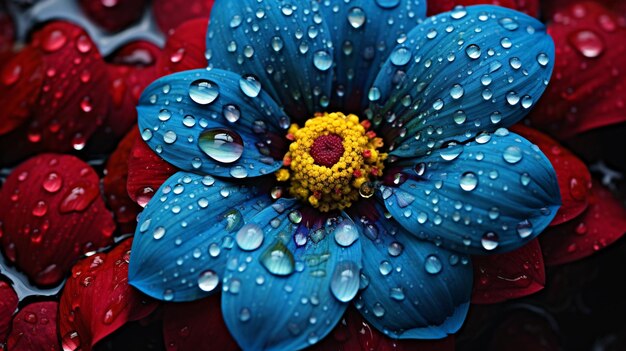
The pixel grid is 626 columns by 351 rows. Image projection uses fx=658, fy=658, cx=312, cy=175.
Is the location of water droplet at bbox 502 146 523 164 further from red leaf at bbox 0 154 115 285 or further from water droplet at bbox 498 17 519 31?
red leaf at bbox 0 154 115 285

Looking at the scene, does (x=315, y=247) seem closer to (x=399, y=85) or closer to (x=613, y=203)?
(x=399, y=85)

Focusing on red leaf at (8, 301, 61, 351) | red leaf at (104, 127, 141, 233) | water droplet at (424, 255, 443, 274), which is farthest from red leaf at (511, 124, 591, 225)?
red leaf at (8, 301, 61, 351)

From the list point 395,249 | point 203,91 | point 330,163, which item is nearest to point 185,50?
point 203,91

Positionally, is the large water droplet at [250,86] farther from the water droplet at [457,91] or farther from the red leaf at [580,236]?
the red leaf at [580,236]

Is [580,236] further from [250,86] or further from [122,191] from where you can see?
[122,191]

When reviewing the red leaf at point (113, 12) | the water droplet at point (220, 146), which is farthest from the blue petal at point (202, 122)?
the red leaf at point (113, 12)

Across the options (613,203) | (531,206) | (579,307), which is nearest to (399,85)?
(531,206)
